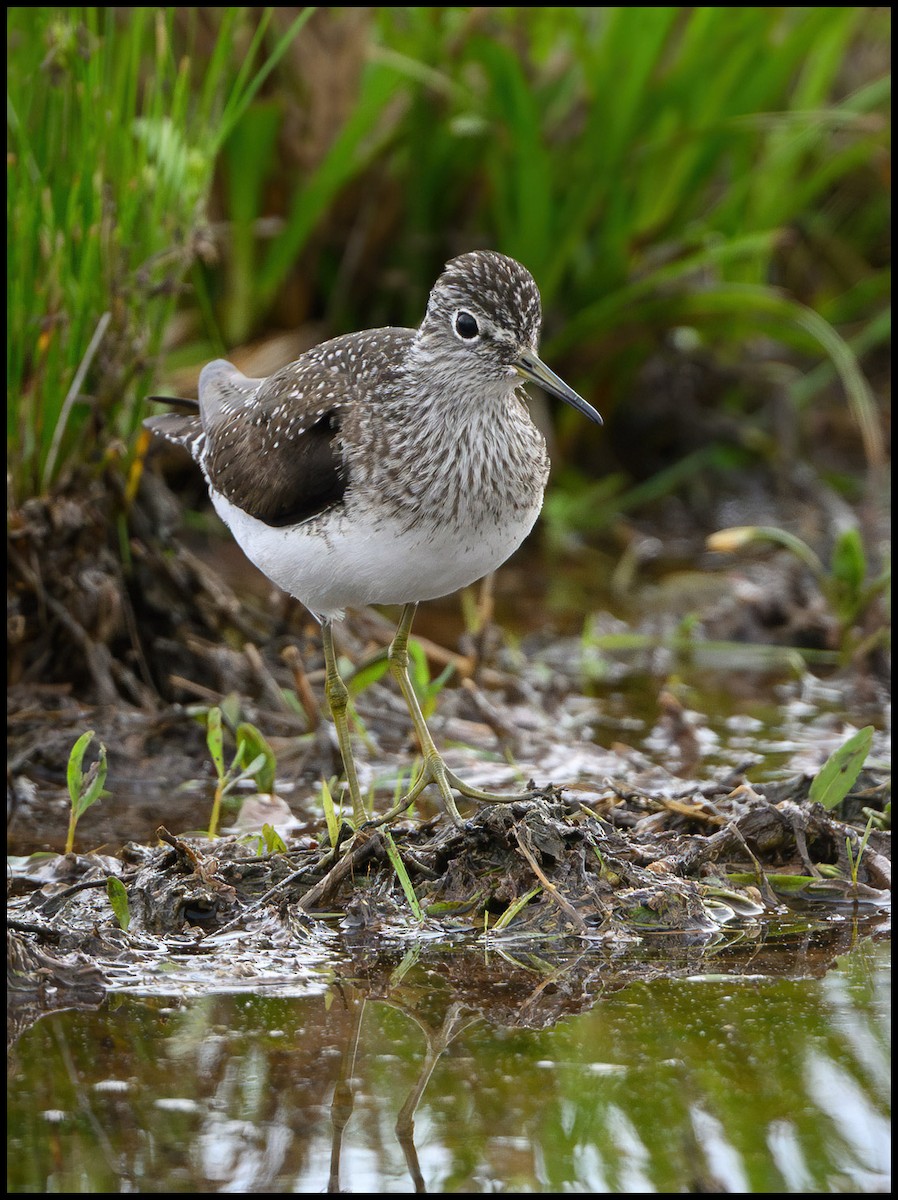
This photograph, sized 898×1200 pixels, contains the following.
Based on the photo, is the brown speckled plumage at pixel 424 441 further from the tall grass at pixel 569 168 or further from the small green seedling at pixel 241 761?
the tall grass at pixel 569 168

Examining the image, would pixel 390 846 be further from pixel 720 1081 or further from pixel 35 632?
pixel 35 632

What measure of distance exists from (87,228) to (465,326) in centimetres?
195

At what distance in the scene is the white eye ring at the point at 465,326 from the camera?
5.17 m

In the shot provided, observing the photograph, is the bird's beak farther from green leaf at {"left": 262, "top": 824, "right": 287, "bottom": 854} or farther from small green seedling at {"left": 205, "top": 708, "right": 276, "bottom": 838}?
green leaf at {"left": 262, "top": 824, "right": 287, "bottom": 854}

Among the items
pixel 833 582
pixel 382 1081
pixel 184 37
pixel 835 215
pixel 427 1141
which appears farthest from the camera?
pixel 835 215

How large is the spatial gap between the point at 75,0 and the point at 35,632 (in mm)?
2638

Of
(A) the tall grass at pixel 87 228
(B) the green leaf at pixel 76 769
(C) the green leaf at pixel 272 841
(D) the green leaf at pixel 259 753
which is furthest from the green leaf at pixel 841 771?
(A) the tall grass at pixel 87 228

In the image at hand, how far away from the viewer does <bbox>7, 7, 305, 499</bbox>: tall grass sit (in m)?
6.17

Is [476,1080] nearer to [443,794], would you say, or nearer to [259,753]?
[443,794]

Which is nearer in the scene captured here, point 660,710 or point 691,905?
point 691,905

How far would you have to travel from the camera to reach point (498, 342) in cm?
514

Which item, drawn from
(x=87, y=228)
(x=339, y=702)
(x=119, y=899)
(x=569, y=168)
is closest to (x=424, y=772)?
(x=339, y=702)

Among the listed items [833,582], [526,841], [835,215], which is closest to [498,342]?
[526,841]

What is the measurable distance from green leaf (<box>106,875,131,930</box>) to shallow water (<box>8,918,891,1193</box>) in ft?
1.06
